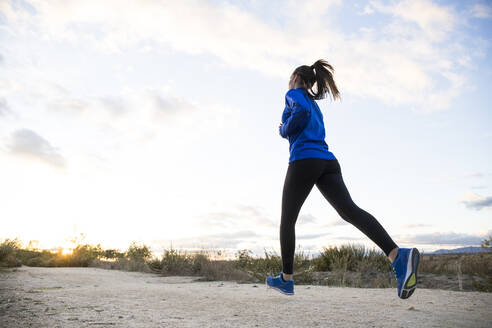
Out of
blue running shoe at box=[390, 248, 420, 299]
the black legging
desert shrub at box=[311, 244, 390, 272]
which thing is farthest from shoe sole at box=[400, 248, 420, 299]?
desert shrub at box=[311, 244, 390, 272]

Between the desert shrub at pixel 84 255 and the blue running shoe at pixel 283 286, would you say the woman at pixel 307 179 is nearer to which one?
the blue running shoe at pixel 283 286

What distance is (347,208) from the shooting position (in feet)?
11.4

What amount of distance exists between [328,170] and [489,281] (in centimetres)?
459

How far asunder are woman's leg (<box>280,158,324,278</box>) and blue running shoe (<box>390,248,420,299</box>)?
96 cm

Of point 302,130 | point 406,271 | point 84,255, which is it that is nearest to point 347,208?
point 406,271

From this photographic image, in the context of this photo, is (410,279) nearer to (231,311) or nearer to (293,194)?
(293,194)

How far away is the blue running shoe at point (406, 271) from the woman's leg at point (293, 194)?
0.96 m

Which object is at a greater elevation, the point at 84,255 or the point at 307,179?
the point at 307,179

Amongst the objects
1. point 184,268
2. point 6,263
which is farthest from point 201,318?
point 6,263

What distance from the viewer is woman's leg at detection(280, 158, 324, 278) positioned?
3.51m

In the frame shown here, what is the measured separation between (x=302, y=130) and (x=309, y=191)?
0.59m

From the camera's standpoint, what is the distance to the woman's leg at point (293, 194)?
3514 mm

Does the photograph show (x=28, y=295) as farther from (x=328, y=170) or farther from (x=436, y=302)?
(x=436, y=302)

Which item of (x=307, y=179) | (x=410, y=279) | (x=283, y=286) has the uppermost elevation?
(x=307, y=179)
